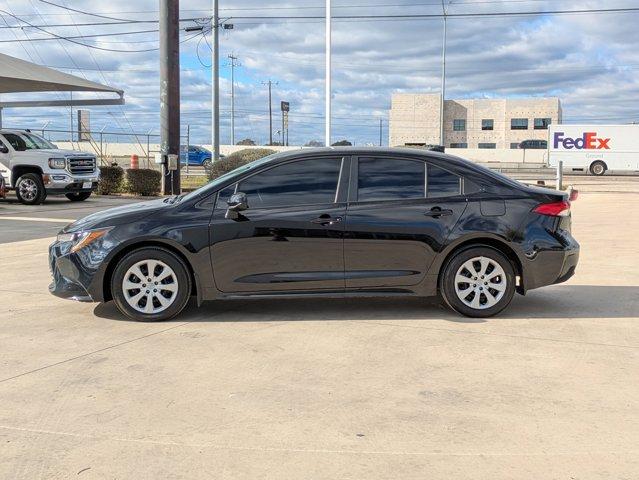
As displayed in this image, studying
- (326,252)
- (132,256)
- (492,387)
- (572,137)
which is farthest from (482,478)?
(572,137)

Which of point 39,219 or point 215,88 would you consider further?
point 215,88

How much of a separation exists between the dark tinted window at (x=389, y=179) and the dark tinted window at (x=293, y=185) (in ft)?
0.89

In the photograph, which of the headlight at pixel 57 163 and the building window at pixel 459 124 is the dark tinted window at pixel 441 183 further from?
the building window at pixel 459 124

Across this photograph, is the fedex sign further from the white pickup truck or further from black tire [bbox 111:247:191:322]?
black tire [bbox 111:247:191:322]

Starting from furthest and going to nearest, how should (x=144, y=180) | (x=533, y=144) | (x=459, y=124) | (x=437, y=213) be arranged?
(x=459, y=124)
(x=533, y=144)
(x=144, y=180)
(x=437, y=213)

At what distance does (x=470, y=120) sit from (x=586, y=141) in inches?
1617

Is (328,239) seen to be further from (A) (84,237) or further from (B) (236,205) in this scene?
(A) (84,237)

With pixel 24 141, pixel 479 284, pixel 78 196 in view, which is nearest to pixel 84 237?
pixel 479 284

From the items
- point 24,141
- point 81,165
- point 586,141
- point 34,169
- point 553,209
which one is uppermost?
point 586,141

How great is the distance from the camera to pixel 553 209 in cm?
609

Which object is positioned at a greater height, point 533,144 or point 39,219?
point 533,144

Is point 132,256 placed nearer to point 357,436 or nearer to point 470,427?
point 357,436

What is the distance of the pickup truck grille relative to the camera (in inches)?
733

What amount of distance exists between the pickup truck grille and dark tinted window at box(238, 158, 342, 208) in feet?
46.8
